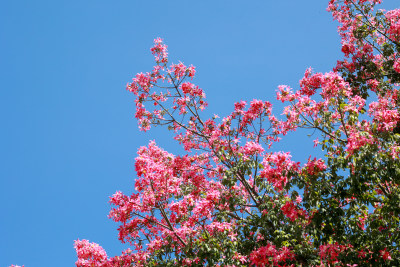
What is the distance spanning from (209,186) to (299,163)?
11.7ft

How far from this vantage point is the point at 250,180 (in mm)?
10969

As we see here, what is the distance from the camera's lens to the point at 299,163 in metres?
8.57

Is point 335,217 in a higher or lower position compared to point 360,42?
→ lower

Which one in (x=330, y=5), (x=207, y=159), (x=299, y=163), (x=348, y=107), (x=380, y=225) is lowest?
(x=380, y=225)

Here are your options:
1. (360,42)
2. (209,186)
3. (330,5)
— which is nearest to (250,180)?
(209,186)

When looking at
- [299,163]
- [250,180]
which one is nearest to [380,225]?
Result: [299,163]

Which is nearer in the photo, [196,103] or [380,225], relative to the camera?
[380,225]

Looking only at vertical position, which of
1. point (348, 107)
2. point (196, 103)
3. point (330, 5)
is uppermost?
point (330, 5)

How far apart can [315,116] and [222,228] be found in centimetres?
349

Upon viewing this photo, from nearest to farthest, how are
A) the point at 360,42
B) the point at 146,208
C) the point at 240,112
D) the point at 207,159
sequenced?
the point at 146,208, the point at 240,112, the point at 207,159, the point at 360,42

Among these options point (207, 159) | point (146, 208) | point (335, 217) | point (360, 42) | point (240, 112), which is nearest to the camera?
point (335, 217)

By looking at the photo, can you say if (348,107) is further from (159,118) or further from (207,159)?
(159,118)

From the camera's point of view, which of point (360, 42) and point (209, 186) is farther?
point (360, 42)

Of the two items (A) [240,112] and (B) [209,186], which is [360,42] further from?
(B) [209,186]
